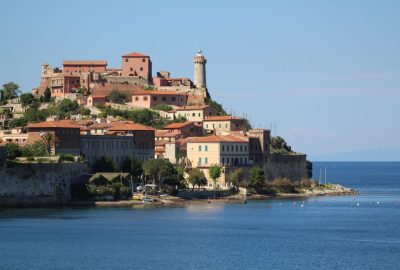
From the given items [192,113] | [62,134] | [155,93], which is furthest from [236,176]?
[155,93]

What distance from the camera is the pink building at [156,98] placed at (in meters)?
123

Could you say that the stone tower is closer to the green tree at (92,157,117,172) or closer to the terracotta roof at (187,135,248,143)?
the terracotta roof at (187,135,248,143)

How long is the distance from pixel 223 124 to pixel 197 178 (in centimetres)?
2017

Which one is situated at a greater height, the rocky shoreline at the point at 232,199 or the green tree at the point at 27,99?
the green tree at the point at 27,99

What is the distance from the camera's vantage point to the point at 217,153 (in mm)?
101875

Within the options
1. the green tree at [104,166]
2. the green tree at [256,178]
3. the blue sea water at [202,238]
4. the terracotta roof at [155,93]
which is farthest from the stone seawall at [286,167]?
the terracotta roof at [155,93]

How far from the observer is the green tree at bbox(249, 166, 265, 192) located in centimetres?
10200

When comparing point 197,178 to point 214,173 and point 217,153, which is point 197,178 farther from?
point 217,153

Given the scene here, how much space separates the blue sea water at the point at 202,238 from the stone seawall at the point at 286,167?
1600cm

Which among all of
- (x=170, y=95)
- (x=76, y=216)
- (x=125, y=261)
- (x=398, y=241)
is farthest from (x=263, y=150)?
(x=125, y=261)

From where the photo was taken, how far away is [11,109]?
12375 centimetres

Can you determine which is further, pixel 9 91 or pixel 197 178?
pixel 9 91

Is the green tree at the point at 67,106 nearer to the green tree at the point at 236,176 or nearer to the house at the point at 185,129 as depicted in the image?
the house at the point at 185,129

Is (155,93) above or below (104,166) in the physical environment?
above
